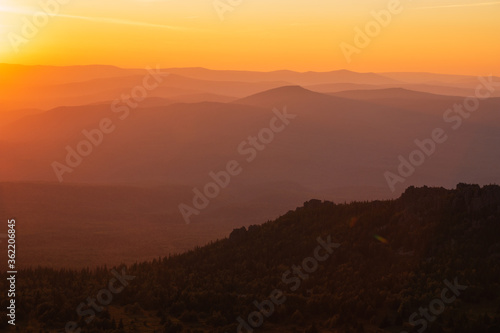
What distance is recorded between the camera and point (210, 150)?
168375 millimetres

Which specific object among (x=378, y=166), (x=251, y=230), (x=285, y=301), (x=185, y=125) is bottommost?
(x=285, y=301)

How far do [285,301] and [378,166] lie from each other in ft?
455

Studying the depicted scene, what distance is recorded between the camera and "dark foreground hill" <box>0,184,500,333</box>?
24.4 m

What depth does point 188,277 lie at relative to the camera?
32.8 meters

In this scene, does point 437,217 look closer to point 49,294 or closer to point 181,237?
point 49,294

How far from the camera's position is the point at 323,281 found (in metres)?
29.7

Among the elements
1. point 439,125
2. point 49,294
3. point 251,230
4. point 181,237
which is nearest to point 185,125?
point 439,125

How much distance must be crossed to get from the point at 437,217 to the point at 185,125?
167 metres

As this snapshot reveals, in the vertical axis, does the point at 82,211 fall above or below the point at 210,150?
below

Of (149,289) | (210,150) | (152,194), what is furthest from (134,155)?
(149,289)

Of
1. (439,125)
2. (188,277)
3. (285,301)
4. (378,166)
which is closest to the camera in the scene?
(285,301)

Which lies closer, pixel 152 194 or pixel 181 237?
pixel 181 237

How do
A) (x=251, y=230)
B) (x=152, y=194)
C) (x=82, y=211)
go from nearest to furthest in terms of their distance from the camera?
(x=251, y=230) < (x=82, y=211) < (x=152, y=194)

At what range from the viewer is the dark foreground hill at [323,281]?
80.1ft
